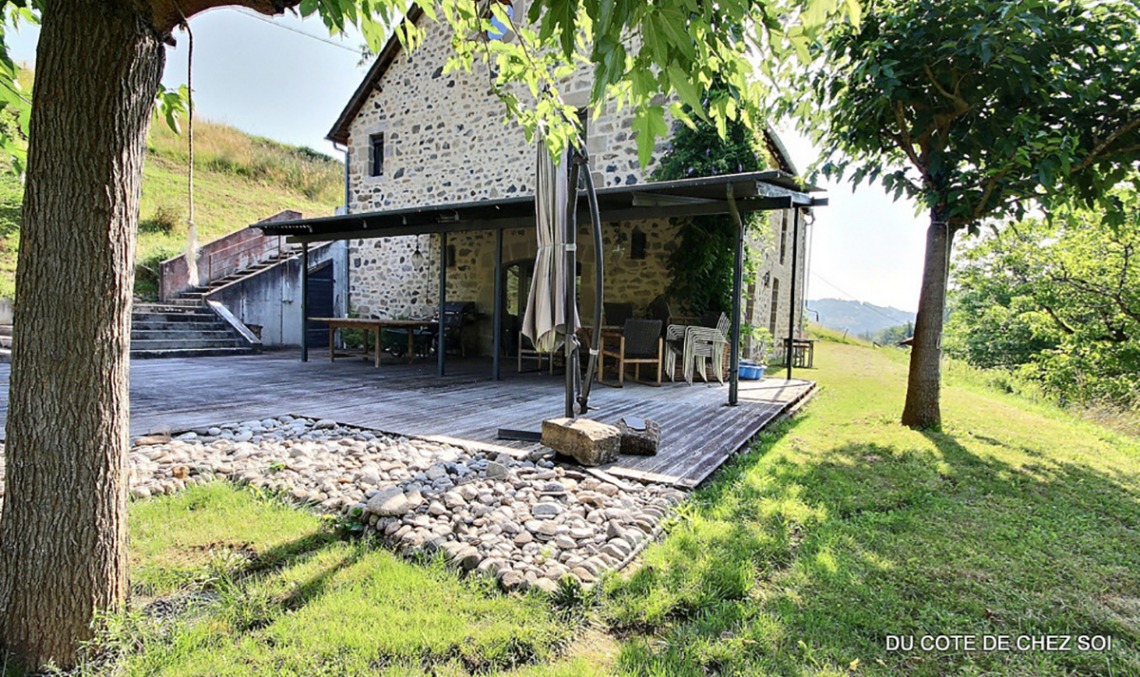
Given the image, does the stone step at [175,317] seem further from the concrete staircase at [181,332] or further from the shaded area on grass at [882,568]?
the shaded area on grass at [882,568]

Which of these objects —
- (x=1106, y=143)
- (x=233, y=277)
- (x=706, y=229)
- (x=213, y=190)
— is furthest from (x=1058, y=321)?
(x=213, y=190)

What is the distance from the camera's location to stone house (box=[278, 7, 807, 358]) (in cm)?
862

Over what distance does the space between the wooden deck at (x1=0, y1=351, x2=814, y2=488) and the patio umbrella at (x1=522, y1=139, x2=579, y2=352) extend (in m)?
0.85

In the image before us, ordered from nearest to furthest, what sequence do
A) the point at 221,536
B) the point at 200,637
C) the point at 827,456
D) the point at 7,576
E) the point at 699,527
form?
the point at 7,576
the point at 200,637
the point at 221,536
the point at 699,527
the point at 827,456

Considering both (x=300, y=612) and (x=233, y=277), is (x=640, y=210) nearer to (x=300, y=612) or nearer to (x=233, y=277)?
(x=300, y=612)

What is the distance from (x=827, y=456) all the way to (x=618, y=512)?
225 centimetres

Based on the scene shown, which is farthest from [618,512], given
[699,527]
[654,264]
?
[654,264]

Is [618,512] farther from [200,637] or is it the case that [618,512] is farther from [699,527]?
[200,637]

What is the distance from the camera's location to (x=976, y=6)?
3.76 metres

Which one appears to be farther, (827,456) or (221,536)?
(827,456)

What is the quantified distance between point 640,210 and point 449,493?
4.38 metres

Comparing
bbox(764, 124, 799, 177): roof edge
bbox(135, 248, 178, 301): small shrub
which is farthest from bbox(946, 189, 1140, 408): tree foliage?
bbox(135, 248, 178, 301): small shrub

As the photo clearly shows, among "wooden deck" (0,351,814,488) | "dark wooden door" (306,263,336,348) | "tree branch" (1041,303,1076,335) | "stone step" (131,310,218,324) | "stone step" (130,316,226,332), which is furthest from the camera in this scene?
"dark wooden door" (306,263,336,348)

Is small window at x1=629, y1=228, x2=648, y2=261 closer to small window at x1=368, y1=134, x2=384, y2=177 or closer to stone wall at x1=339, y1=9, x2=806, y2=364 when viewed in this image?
stone wall at x1=339, y1=9, x2=806, y2=364
